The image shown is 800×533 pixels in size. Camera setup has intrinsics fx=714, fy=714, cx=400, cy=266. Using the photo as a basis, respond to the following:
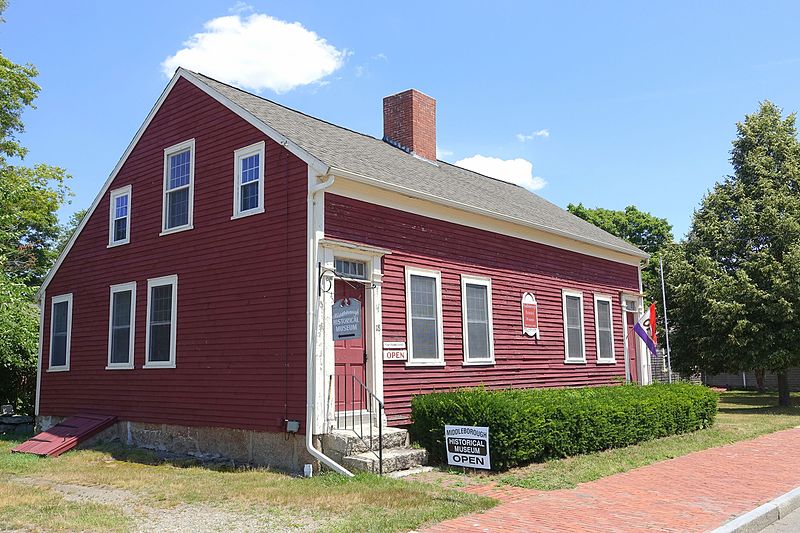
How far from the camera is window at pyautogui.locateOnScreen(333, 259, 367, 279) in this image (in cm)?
1228

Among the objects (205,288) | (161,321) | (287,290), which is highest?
(205,288)

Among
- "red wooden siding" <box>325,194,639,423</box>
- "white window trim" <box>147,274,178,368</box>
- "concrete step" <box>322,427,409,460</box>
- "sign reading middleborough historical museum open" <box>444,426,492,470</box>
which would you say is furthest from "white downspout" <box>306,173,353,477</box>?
"white window trim" <box>147,274,178,368</box>

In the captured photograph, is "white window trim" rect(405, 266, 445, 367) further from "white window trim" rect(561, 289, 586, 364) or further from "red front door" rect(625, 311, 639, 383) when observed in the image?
"red front door" rect(625, 311, 639, 383)

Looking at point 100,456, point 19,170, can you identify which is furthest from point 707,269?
point 19,170

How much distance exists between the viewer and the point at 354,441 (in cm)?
1103

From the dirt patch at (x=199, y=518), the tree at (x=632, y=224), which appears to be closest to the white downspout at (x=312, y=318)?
the dirt patch at (x=199, y=518)

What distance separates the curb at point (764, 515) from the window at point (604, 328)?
9534 millimetres

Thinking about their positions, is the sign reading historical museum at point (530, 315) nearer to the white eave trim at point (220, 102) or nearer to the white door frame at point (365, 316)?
the white door frame at point (365, 316)

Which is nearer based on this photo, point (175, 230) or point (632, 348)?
point (175, 230)

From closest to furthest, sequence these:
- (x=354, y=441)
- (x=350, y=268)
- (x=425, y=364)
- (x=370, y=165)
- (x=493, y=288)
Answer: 1. (x=354, y=441)
2. (x=350, y=268)
3. (x=425, y=364)
4. (x=370, y=165)
5. (x=493, y=288)

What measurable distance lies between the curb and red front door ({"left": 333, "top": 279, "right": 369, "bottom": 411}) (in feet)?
19.8

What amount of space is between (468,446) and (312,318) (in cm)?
316

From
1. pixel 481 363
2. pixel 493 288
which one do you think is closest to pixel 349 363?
pixel 481 363

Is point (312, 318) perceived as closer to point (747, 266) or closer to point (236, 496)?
point (236, 496)
